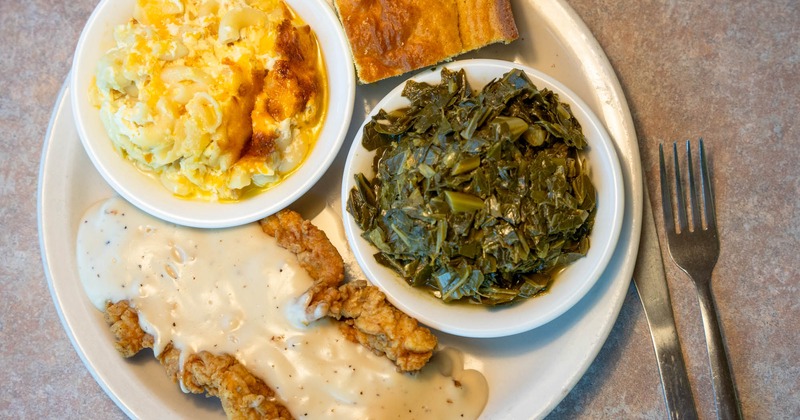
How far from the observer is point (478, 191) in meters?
2.93

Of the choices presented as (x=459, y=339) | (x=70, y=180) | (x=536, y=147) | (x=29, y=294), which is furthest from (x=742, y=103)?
(x=29, y=294)

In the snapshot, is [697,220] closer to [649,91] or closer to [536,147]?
[649,91]

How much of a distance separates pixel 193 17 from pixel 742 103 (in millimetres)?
3193

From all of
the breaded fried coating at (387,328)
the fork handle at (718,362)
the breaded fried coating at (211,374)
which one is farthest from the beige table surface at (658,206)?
the breaded fried coating at (387,328)

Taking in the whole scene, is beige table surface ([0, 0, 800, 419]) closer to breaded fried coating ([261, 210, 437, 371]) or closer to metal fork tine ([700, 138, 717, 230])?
metal fork tine ([700, 138, 717, 230])

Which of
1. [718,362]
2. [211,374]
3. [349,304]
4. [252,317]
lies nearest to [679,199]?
[718,362]

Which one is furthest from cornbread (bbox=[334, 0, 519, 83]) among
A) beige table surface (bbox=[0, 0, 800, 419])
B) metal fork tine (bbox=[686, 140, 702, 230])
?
metal fork tine (bbox=[686, 140, 702, 230])

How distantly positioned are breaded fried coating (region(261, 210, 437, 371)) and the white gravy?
7 centimetres

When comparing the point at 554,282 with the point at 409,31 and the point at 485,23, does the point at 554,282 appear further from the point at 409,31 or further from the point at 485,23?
the point at 409,31

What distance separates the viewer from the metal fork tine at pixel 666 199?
11.3 feet

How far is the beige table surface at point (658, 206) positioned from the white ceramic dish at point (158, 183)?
0.72 metres

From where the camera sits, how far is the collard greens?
9.57ft

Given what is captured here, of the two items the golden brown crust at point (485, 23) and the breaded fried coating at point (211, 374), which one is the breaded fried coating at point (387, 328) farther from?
the golden brown crust at point (485, 23)

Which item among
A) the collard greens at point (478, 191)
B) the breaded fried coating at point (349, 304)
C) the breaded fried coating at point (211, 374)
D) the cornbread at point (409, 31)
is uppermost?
the cornbread at point (409, 31)
